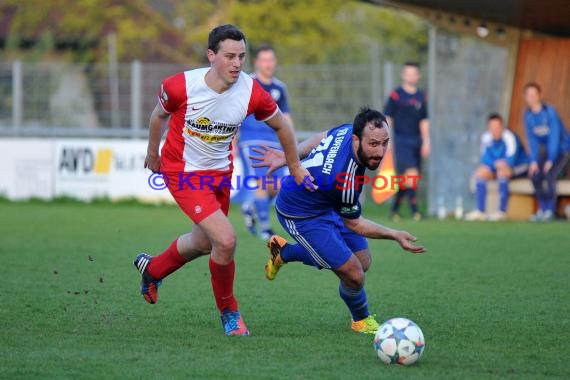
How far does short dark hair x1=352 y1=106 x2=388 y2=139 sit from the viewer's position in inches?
245

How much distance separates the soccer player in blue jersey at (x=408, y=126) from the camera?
A: 15.5m

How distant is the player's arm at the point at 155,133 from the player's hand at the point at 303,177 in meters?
0.87

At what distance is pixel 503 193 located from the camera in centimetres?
1545

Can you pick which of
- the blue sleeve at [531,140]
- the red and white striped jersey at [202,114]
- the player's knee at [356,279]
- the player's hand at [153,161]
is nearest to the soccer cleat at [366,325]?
the player's knee at [356,279]

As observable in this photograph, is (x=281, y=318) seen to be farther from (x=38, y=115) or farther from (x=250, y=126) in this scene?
(x=38, y=115)

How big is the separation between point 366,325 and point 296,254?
781 millimetres

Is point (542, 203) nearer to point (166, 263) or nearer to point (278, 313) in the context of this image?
point (278, 313)

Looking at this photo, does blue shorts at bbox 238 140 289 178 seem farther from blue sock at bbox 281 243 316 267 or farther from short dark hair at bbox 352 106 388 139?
short dark hair at bbox 352 106 388 139

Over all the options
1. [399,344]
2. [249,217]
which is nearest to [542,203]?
[249,217]

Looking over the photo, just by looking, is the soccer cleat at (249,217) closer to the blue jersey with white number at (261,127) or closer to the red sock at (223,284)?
the blue jersey with white number at (261,127)

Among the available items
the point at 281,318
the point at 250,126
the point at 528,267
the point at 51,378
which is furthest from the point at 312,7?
the point at 51,378

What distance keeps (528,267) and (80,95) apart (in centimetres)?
1147

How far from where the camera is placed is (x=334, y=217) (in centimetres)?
677

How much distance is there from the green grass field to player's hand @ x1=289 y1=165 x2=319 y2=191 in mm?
923
